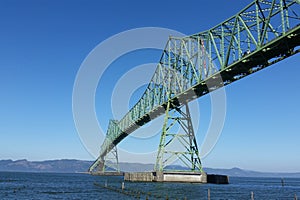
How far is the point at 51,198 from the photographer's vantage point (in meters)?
46.2

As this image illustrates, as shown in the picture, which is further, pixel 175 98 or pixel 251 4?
pixel 175 98

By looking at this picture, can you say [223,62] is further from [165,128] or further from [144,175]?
[144,175]

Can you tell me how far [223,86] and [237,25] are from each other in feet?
34.6

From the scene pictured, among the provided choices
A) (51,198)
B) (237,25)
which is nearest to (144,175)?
(51,198)

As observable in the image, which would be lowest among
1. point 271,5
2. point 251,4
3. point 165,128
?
point 165,128

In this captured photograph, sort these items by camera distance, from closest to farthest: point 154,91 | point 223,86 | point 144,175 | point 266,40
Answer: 1. point 266,40
2. point 223,86
3. point 144,175
4. point 154,91

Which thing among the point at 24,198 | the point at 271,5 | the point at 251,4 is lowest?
the point at 24,198

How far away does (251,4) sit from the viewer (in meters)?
40.6

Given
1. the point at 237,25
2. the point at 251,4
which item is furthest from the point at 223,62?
the point at 251,4

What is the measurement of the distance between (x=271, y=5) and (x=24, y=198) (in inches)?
1590

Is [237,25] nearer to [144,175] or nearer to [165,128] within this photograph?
[165,128]

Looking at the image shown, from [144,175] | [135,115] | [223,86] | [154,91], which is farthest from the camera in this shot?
[135,115]

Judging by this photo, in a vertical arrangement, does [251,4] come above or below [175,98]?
above

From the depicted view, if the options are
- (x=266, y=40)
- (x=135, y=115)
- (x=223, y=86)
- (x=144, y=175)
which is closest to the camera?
(x=266, y=40)
